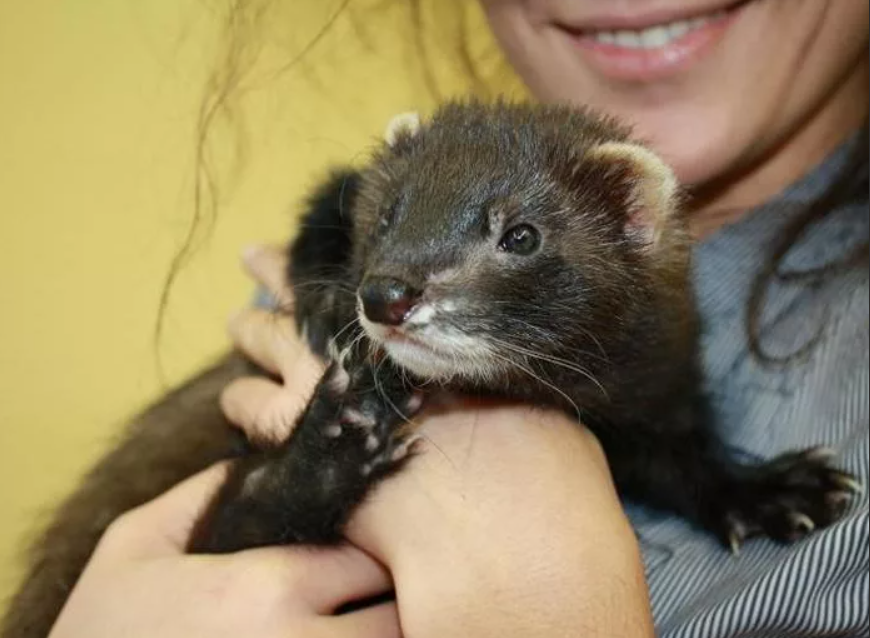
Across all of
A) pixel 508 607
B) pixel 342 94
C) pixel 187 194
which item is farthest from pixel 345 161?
pixel 508 607

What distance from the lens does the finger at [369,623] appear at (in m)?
1.23

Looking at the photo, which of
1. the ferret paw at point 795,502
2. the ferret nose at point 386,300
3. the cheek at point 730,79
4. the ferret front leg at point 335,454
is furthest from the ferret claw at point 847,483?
the ferret nose at point 386,300

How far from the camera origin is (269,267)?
69.5 inches

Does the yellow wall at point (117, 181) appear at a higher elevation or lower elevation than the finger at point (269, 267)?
higher

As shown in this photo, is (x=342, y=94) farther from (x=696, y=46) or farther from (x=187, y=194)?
(x=696, y=46)

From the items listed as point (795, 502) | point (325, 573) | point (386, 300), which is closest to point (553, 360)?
point (386, 300)

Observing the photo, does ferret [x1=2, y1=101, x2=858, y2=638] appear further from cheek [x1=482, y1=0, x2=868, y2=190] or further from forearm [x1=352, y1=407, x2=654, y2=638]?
cheek [x1=482, y1=0, x2=868, y2=190]

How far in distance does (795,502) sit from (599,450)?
0.33 meters

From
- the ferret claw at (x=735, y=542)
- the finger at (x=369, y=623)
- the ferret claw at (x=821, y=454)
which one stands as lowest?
the ferret claw at (x=821, y=454)

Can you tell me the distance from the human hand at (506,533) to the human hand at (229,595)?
2.7 inches

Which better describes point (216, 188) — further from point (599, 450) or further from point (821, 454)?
point (821, 454)

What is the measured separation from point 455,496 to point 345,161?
770mm

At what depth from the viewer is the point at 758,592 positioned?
122 centimetres

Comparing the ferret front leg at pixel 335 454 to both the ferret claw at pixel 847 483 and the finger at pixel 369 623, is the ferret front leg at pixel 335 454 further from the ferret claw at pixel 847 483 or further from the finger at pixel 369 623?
the ferret claw at pixel 847 483
